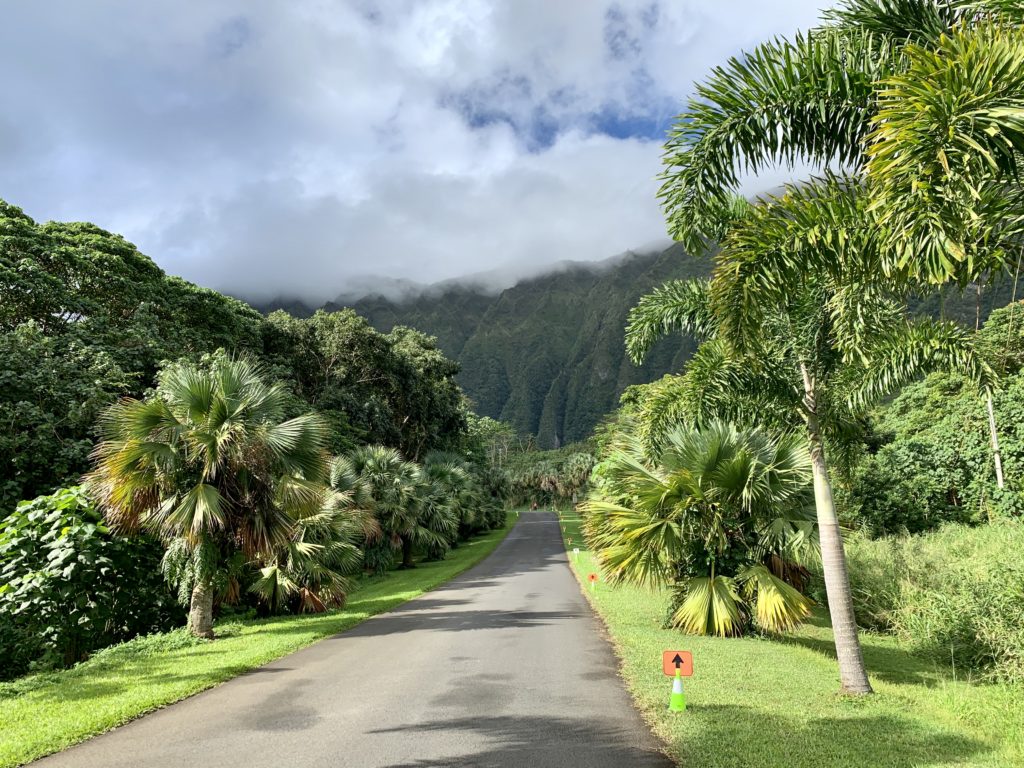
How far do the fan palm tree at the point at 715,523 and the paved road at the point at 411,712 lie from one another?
1832 millimetres

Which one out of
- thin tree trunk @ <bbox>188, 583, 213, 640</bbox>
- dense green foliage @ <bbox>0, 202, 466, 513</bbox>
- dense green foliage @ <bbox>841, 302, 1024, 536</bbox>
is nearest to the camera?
thin tree trunk @ <bbox>188, 583, 213, 640</bbox>

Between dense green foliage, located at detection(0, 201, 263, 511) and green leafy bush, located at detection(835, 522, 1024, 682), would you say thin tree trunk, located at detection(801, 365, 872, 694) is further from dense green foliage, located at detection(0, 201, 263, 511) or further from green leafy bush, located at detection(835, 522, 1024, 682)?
dense green foliage, located at detection(0, 201, 263, 511)

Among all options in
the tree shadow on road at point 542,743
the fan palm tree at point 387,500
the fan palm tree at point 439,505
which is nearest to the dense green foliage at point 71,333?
the fan palm tree at point 387,500

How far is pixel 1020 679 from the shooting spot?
323 inches

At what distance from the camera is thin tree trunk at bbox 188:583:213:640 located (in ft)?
39.5

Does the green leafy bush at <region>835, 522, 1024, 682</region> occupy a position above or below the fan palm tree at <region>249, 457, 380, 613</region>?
below

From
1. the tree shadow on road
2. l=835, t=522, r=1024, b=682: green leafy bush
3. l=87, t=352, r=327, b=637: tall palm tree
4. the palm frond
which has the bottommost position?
l=835, t=522, r=1024, b=682: green leafy bush

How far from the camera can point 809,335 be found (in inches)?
324

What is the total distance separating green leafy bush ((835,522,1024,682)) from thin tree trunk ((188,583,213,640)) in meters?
13.2

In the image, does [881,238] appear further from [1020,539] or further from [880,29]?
[1020,539]

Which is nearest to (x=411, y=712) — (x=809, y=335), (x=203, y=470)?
(x=809, y=335)

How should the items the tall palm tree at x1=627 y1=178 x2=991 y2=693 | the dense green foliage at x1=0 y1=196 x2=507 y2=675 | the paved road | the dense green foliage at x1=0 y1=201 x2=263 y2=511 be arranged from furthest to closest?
the dense green foliage at x1=0 y1=201 x2=263 y2=511, the dense green foliage at x1=0 y1=196 x2=507 y2=675, the tall palm tree at x1=627 y1=178 x2=991 y2=693, the paved road

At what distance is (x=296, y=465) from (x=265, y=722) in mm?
7099

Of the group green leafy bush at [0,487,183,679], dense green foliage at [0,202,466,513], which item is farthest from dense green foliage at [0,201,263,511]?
green leafy bush at [0,487,183,679]
